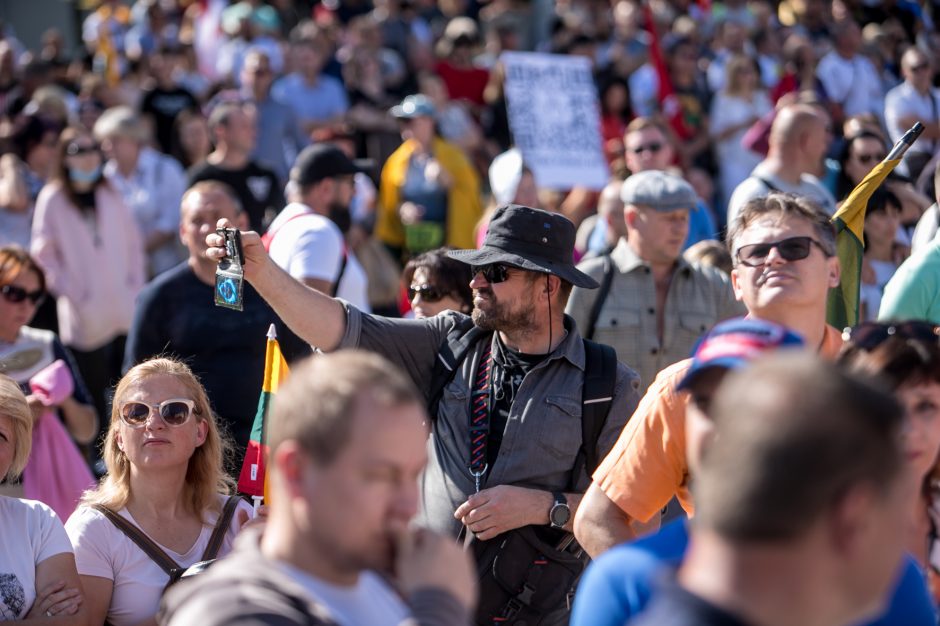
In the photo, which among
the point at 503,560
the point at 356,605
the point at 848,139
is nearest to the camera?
the point at 356,605

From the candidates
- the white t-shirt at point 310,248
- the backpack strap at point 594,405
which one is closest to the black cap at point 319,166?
the white t-shirt at point 310,248

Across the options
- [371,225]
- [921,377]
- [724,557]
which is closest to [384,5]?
[371,225]

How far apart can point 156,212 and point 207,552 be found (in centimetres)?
628

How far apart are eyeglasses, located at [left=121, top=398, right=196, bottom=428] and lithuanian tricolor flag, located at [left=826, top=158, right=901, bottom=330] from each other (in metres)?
2.38

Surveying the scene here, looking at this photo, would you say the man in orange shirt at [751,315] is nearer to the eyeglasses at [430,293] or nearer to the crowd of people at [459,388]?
the crowd of people at [459,388]

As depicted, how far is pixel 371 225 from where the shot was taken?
11.2 meters

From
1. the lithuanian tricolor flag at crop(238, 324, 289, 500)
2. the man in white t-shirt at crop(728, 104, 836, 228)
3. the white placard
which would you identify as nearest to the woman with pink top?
the white placard

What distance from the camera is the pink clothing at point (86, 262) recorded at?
8.62 m

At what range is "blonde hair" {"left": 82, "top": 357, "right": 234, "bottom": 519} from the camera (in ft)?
14.9

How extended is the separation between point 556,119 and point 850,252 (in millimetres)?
6662

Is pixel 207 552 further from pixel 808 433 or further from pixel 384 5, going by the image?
pixel 384 5

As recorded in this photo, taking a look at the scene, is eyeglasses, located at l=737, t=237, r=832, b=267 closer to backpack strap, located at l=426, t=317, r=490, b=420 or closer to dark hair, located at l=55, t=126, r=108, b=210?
backpack strap, located at l=426, t=317, r=490, b=420

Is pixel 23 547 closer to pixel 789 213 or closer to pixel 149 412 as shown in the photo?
pixel 149 412

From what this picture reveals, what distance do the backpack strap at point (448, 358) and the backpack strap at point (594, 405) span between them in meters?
0.40
